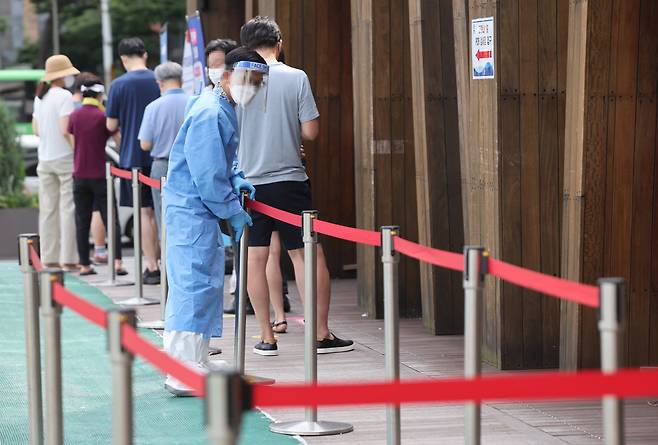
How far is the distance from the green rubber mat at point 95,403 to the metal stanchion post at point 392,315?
890 millimetres

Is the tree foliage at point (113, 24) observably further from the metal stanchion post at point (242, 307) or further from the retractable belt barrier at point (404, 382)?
the retractable belt barrier at point (404, 382)

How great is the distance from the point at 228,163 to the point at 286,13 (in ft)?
17.6

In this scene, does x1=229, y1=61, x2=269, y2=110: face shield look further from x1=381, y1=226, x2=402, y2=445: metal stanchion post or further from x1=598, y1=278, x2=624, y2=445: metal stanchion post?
x1=598, y1=278, x2=624, y2=445: metal stanchion post

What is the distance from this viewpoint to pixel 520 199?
8.03m

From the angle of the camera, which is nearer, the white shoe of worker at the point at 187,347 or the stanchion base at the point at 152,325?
the white shoe of worker at the point at 187,347

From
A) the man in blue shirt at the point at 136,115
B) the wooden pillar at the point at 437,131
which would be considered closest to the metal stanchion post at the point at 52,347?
the wooden pillar at the point at 437,131

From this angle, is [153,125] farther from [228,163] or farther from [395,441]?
[395,441]

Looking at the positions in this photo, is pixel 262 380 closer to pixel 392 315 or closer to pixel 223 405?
pixel 392 315

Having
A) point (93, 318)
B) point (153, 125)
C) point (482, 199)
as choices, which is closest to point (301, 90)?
point (482, 199)

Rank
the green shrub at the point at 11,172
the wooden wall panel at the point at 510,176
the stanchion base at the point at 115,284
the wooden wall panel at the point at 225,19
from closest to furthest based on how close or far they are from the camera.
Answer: the wooden wall panel at the point at 510,176, the stanchion base at the point at 115,284, the wooden wall panel at the point at 225,19, the green shrub at the point at 11,172

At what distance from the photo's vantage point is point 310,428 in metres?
6.58

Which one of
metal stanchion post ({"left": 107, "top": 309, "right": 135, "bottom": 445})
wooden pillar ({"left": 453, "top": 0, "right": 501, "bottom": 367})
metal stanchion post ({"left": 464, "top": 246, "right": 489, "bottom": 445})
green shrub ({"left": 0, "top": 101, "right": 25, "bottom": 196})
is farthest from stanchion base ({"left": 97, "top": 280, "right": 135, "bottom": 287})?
metal stanchion post ({"left": 107, "top": 309, "right": 135, "bottom": 445})

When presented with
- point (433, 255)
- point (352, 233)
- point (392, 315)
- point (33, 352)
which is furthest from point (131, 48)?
point (433, 255)

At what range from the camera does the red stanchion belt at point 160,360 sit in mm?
3676
